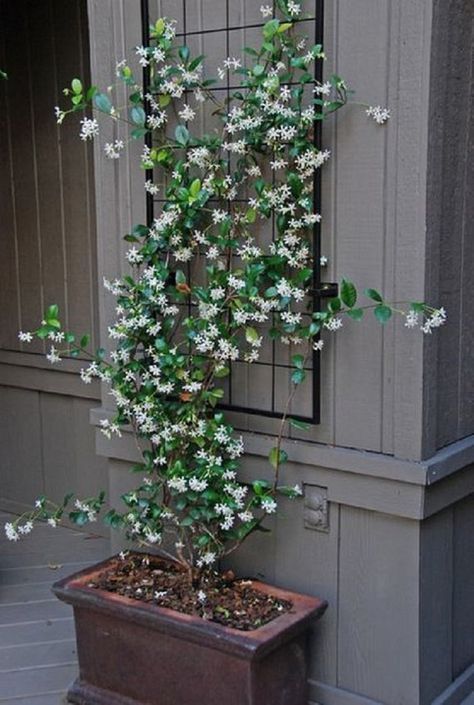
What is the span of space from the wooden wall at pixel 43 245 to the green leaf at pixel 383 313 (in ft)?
6.02

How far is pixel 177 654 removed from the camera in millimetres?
2447

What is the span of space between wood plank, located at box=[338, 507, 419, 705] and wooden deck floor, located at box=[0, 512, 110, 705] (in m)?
0.86

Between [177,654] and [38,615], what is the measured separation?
3.23ft

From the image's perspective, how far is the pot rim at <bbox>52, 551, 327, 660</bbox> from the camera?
7.54 feet

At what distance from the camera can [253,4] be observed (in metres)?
2.52

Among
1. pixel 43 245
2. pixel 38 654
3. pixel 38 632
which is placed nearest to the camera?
pixel 38 654

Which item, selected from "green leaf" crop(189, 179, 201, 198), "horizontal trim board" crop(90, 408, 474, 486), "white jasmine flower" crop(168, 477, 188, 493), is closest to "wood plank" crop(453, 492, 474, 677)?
"horizontal trim board" crop(90, 408, 474, 486)

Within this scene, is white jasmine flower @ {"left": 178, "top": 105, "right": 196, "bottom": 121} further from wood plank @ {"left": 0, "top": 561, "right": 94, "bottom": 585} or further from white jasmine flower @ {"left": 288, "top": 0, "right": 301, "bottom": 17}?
wood plank @ {"left": 0, "top": 561, "right": 94, "bottom": 585}

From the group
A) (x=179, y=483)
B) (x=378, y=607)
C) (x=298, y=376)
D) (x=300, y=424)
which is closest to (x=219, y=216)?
(x=298, y=376)

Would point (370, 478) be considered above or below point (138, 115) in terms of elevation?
below

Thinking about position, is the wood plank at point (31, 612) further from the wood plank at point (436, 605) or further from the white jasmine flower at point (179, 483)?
the wood plank at point (436, 605)

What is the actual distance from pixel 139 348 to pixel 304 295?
23.4 inches

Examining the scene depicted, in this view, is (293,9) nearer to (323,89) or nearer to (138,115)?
(323,89)

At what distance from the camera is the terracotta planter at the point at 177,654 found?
2328 mm
